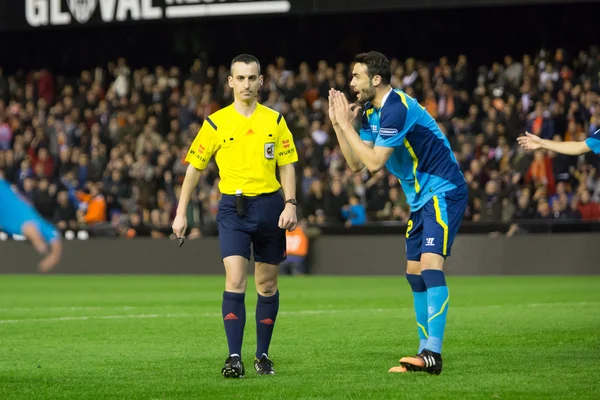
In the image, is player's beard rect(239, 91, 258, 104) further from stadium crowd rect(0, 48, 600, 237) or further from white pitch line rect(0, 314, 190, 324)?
stadium crowd rect(0, 48, 600, 237)

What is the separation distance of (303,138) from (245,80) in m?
19.0

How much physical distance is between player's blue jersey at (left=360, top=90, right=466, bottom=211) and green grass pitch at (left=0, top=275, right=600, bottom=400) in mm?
1381

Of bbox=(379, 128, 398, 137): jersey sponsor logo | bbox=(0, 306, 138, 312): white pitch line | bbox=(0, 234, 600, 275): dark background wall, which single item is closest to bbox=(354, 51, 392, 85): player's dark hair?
bbox=(379, 128, 398, 137): jersey sponsor logo

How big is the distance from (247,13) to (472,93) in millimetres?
5731

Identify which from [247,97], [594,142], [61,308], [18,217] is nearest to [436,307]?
[594,142]

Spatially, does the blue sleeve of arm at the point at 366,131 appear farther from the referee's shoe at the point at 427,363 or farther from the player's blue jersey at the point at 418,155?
the referee's shoe at the point at 427,363

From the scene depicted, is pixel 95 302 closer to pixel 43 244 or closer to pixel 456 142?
pixel 456 142

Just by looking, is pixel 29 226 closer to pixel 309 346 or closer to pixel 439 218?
pixel 439 218

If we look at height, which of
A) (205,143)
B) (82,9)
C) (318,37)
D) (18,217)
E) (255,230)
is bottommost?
(255,230)

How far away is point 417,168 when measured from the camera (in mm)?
9102

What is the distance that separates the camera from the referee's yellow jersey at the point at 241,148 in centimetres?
896

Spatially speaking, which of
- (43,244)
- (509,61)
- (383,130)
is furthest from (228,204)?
(509,61)

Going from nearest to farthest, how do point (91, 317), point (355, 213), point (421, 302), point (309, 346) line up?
point (421, 302) → point (309, 346) → point (91, 317) → point (355, 213)

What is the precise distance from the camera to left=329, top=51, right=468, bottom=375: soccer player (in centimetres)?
881
